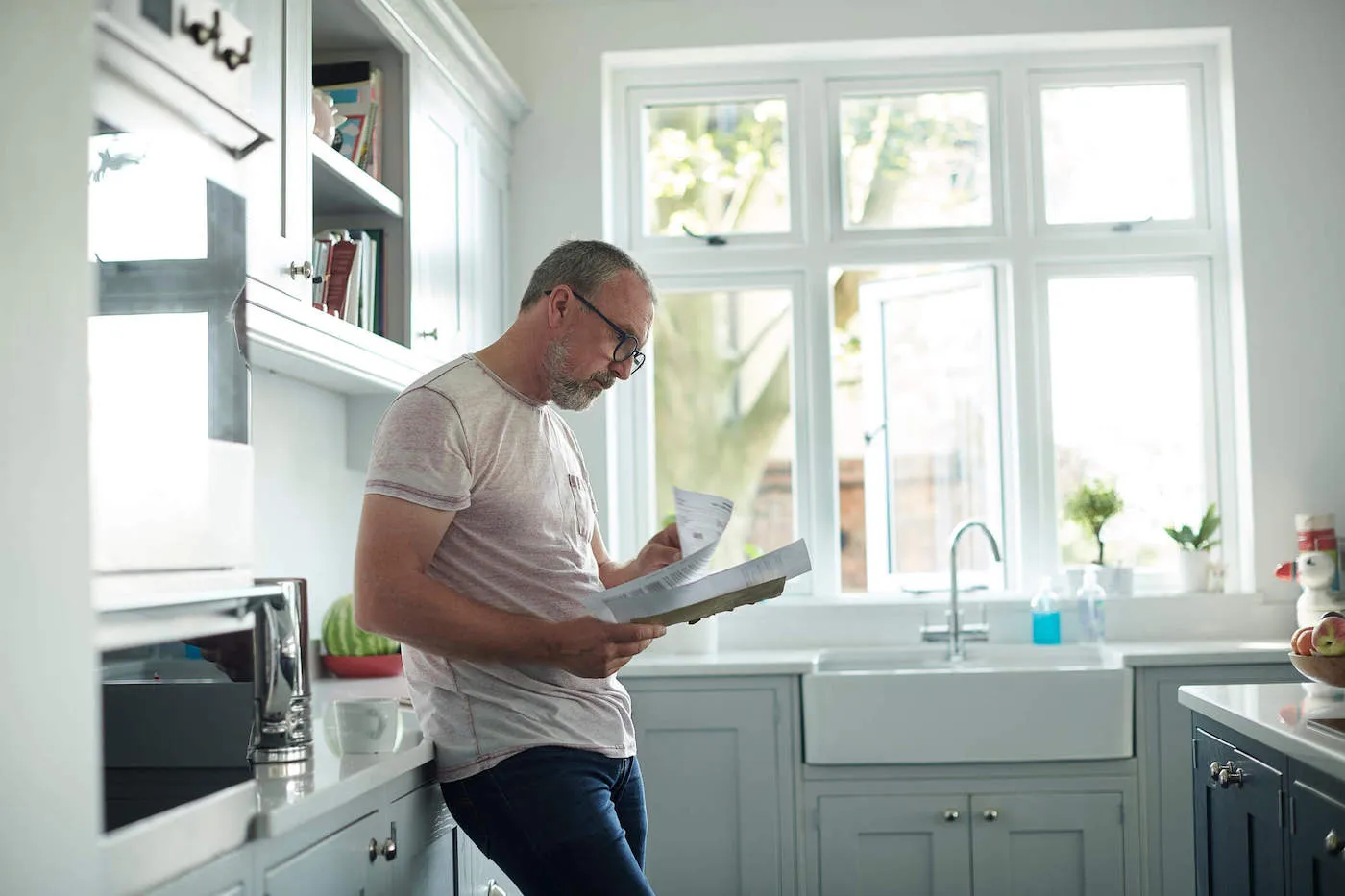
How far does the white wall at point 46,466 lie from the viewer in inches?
39.1

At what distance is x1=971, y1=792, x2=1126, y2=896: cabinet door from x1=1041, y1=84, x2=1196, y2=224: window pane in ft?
5.76

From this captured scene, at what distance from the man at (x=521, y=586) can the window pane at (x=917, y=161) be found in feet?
6.91

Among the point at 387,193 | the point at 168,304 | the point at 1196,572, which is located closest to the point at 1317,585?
the point at 1196,572

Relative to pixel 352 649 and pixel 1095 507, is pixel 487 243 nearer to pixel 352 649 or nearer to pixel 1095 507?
pixel 352 649

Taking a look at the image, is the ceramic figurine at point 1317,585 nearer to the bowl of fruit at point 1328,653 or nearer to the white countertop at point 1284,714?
the white countertop at point 1284,714

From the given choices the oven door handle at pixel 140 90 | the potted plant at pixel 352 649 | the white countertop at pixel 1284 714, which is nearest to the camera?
the oven door handle at pixel 140 90

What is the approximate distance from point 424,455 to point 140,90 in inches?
22.2

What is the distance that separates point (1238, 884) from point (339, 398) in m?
2.22

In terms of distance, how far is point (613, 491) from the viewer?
143 inches

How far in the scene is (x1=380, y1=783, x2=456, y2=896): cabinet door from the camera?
5.63 feet

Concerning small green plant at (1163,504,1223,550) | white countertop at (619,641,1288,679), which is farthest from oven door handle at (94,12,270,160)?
small green plant at (1163,504,1223,550)

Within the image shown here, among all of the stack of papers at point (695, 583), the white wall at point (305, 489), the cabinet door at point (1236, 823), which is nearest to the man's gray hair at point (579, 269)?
the stack of papers at point (695, 583)

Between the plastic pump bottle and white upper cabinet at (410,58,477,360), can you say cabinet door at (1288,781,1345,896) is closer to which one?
the plastic pump bottle

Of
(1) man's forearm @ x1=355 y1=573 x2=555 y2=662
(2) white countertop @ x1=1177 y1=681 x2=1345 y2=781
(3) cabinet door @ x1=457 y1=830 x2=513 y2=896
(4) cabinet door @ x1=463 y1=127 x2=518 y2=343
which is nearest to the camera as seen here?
(1) man's forearm @ x1=355 y1=573 x2=555 y2=662
